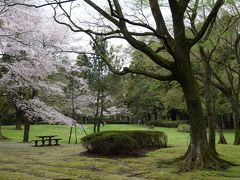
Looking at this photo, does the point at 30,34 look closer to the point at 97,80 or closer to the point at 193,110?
the point at 193,110

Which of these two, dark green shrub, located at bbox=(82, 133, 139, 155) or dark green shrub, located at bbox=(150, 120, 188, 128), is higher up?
dark green shrub, located at bbox=(150, 120, 188, 128)

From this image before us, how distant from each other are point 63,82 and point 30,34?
10.2 meters

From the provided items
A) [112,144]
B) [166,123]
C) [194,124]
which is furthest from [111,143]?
[166,123]

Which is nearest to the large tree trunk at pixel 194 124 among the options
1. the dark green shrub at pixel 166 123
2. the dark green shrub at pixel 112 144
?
the dark green shrub at pixel 112 144

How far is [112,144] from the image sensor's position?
14812mm

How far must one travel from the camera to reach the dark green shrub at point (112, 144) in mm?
14867

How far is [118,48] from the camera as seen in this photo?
26609mm

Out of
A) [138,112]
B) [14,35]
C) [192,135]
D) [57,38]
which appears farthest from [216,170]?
[138,112]

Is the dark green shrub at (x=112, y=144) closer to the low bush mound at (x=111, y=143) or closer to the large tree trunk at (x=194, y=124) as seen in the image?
the low bush mound at (x=111, y=143)

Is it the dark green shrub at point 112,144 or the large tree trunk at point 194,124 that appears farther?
the dark green shrub at point 112,144

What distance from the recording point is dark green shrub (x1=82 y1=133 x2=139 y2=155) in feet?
48.8

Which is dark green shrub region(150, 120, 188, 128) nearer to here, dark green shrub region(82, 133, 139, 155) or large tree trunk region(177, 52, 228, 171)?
dark green shrub region(82, 133, 139, 155)

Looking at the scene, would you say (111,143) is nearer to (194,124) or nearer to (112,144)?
(112,144)

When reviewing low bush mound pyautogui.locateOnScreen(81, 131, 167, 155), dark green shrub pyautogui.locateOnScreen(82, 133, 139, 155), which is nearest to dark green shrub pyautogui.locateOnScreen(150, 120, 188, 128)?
low bush mound pyautogui.locateOnScreen(81, 131, 167, 155)
